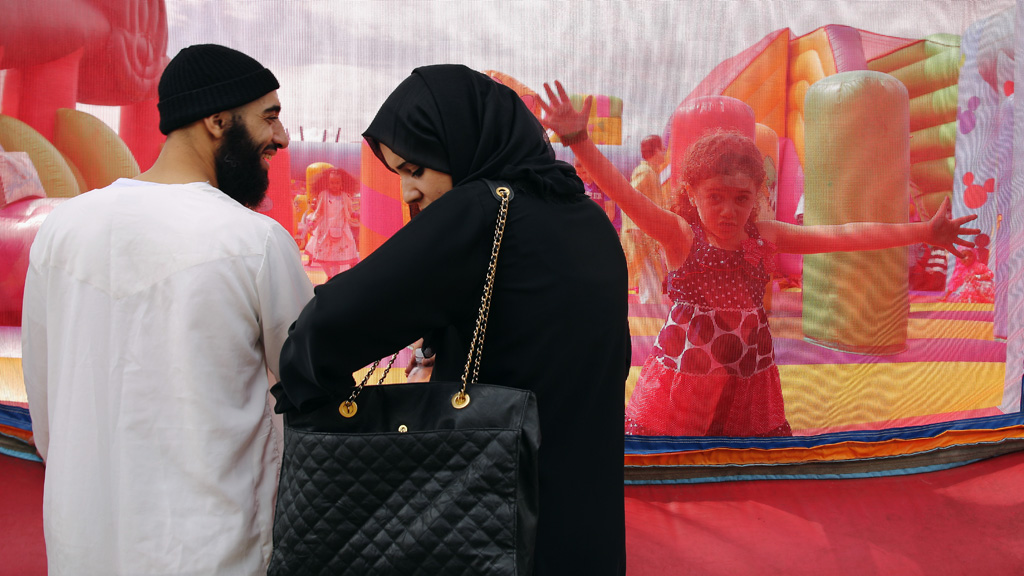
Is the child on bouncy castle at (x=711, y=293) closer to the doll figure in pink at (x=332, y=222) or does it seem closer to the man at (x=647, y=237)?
the man at (x=647, y=237)

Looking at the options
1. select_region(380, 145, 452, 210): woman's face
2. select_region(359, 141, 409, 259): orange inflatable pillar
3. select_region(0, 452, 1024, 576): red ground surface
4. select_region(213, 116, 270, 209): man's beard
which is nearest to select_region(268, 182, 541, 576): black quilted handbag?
select_region(380, 145, 452, 210): woman's face

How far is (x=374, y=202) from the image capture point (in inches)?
110

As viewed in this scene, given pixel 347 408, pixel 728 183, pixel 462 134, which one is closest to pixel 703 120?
pixel 728 183

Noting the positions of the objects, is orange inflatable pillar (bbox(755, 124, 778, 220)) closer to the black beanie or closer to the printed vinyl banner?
the printed vinyl banner

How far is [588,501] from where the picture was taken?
1.12 m

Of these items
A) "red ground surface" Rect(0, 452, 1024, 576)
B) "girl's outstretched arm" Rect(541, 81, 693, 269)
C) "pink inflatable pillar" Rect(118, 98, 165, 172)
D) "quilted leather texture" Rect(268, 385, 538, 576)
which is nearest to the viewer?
"quilted leather texture" Rect(268, 385, 538, 576)

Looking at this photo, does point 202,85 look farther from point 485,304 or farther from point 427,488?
point 427,488

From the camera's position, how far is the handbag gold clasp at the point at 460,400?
1.01 m

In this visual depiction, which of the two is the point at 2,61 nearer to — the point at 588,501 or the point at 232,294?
the point at 232,294

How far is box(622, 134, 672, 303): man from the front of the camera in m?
2.90

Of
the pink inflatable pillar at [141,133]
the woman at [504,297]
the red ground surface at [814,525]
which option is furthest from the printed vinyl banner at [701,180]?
the woman at [504,297]

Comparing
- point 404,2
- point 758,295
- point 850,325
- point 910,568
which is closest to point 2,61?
point 404,2

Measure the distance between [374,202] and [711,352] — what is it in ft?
4.97

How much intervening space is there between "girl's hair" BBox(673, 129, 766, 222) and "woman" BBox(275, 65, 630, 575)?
1.84 metres
